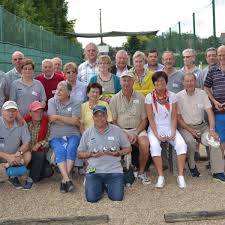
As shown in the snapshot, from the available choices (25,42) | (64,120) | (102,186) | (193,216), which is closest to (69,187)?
(102,186)

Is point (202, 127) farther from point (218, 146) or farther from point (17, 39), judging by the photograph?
point (17, 39)

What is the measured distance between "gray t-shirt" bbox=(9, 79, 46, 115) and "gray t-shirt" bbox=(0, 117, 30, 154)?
533mm

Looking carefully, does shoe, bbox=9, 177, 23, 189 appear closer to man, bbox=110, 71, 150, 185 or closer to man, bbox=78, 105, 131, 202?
man, bbox=78, 105, 131, 202

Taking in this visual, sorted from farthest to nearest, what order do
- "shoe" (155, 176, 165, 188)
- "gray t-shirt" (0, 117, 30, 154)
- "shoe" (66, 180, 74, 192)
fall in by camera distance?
"gray t-shirt" (0, 117, 30, 154) < "shoe" (155, 176, 165, 188) < "shoe" (66, 180, 74, 192)

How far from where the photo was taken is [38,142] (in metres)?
7.37

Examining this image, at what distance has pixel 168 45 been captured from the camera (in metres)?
22.4

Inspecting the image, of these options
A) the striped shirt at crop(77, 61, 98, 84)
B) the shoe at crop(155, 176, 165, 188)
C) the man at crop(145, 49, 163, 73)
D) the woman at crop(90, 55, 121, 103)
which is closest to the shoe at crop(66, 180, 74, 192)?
the shoe at crop(155, 176, 165, 188)

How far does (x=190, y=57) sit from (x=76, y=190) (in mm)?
3207

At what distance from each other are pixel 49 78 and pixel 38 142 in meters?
1.34

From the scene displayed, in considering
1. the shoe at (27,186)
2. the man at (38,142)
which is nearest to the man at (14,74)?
the man at (38,142)

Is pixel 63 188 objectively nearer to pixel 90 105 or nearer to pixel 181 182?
pixel 90 105

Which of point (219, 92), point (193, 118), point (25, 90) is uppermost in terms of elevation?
point (25, 90)

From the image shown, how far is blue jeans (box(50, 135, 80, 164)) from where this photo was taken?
7.04 metres

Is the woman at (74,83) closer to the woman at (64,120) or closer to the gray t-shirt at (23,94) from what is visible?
the woman at (64,120)
